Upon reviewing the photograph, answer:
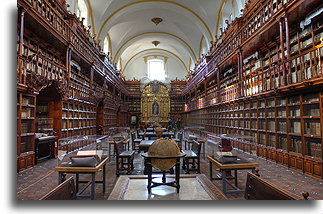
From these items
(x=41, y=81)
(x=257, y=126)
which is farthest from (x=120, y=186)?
(x=257, y=126)

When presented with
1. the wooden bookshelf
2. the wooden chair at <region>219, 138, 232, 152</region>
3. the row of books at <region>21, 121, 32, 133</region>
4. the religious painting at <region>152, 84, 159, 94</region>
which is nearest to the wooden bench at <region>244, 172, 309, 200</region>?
the wooden chair at <region>219, 138, 232, 152</region>

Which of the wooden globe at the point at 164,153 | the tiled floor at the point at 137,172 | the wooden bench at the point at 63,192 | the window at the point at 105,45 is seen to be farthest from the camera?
the window at the point at 105,45

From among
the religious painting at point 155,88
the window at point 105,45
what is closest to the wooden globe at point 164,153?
the window at point 105,45

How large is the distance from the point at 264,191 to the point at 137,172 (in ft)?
13.4

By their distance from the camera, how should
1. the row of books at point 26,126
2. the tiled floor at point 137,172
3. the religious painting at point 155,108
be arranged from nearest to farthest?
1. the tiled floor at point 137,172
2. the row of books at point 26,126
3. the religious painting at point 155,108

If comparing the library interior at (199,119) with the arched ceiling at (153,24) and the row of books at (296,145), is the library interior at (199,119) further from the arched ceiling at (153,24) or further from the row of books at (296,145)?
the arched ceiling at (153,24)

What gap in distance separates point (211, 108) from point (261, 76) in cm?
646

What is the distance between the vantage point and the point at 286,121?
5562mm

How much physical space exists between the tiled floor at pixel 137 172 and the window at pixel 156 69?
84.6ft

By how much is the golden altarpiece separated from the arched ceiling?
5805 millimetres

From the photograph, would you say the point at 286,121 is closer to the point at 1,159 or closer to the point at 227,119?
the point at 227,119

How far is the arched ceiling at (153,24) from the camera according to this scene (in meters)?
14.7

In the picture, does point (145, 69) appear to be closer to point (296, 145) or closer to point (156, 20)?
point (156, 20)

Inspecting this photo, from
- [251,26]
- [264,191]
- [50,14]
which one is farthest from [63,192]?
[251,26]
